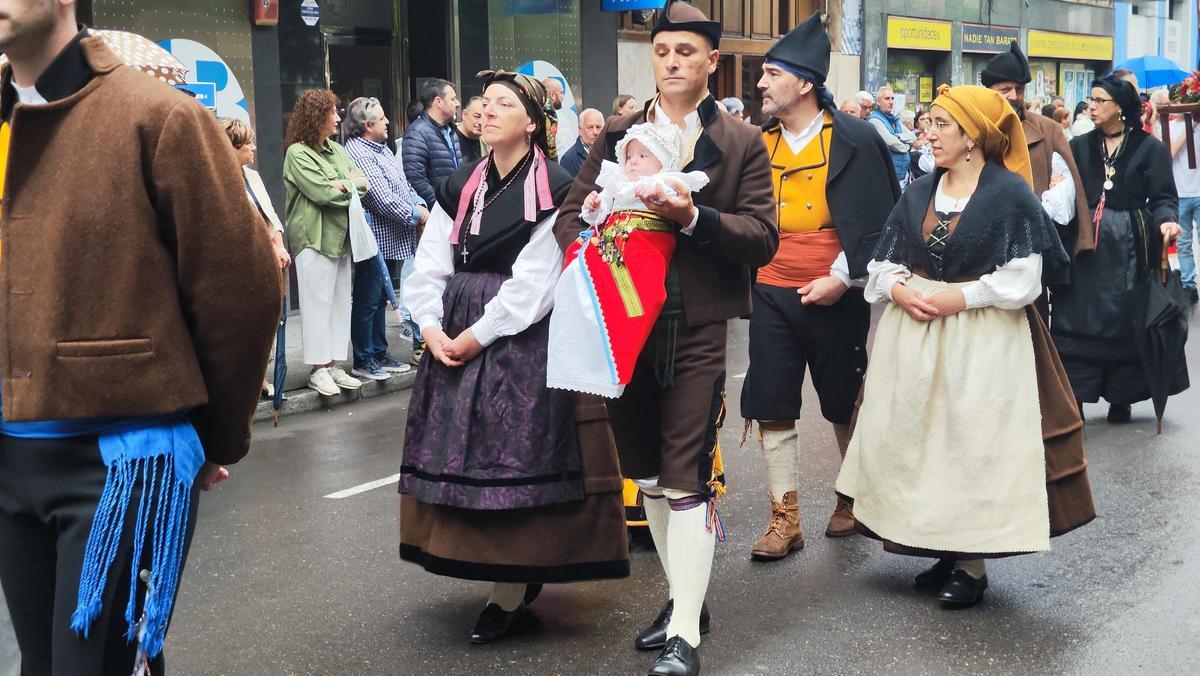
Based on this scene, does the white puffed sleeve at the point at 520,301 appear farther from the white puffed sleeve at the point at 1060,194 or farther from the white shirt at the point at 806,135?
the white puffed sleeve at the point at 1060,194

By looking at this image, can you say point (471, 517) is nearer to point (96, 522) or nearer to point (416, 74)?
point (96, 522)

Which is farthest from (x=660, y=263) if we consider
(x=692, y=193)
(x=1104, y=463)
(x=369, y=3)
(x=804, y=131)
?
(x=369, y=3)

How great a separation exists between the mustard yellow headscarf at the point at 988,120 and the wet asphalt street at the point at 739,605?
155 centimetres

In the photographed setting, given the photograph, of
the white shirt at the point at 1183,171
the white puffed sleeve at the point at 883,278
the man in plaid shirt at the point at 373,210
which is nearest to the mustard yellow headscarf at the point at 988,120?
the white puffed sleeve at the point at 883,278

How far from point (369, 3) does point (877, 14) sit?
1277cm

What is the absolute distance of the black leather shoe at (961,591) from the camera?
491 centimetres

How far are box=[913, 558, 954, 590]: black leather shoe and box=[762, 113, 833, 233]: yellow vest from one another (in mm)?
1376

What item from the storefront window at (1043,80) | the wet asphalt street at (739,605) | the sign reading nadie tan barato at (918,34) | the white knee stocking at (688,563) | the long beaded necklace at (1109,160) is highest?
the sign reading nadie tan barato at (918,34)

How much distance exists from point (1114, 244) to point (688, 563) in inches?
176

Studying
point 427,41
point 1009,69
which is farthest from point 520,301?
point 427,41

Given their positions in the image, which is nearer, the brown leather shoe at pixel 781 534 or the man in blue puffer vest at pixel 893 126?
the brown leather shoe at pixel 781 534

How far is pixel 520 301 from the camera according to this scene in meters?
4.44

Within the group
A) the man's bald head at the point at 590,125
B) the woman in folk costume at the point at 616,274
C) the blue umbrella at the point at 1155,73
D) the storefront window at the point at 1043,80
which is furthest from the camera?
the storefront window at the point at 1043,80

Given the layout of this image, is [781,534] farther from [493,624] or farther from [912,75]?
[912,75]
